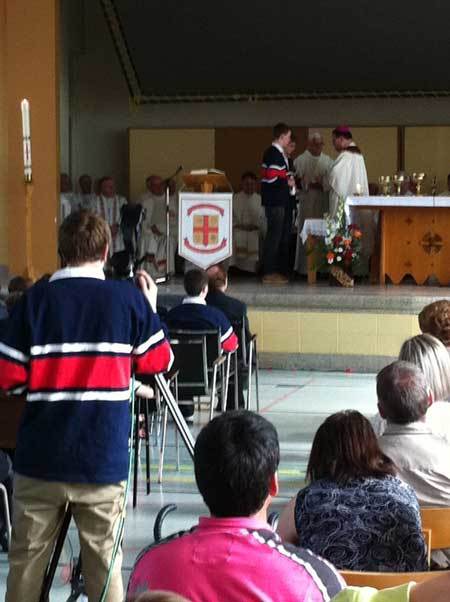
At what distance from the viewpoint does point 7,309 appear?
608 centimetres

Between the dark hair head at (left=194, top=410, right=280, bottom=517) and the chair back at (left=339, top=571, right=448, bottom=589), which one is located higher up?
the dark hair head at (left=194, top=410, right=280, bottom=517)

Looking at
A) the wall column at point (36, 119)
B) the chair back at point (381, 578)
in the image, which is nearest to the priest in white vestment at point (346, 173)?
the wall column at point (36, 119)

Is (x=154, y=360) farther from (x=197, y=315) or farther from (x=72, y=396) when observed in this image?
(x=197, y=315)

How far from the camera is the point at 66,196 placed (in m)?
13.7

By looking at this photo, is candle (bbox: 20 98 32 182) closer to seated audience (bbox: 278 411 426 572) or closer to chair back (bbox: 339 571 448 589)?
seated audience (bbox: 278 411 426 572)

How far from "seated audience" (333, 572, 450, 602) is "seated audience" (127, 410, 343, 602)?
63cm

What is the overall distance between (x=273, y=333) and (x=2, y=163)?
11.7ft

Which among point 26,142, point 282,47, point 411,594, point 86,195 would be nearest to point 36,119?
point 26,142

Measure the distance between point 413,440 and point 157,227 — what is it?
10.9 metres

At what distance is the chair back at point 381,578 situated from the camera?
239 centimetres

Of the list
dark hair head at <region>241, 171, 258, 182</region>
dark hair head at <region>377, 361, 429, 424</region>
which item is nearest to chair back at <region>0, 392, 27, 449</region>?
dark hair head at <region>377, 361, 429, 424</region>

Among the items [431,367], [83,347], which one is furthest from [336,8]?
[83,347]

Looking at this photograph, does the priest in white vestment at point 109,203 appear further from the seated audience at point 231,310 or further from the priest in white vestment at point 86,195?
the seated audience at point 231,310

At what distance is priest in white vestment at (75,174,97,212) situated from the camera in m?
14.4
